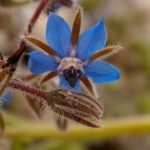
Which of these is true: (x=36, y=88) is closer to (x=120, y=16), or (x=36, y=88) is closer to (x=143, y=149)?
(x=143, y=149)

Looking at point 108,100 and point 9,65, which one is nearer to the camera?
point 9,65

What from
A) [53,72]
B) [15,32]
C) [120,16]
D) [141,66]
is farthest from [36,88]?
[120,16]

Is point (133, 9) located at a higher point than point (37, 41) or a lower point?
higher

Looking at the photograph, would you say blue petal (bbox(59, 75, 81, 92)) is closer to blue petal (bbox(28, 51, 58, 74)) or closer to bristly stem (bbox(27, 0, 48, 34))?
blue petal (bbox(28, 51, 58, 74))

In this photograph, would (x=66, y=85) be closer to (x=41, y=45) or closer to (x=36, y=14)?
(x=41, y=45)

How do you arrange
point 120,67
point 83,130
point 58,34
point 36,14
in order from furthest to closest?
point 120,67 < point 83,130 < point 36,14 < point 58,34

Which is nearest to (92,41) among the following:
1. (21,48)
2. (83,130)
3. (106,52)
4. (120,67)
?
(106,52)

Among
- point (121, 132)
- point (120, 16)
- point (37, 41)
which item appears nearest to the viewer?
point (37, 41)
